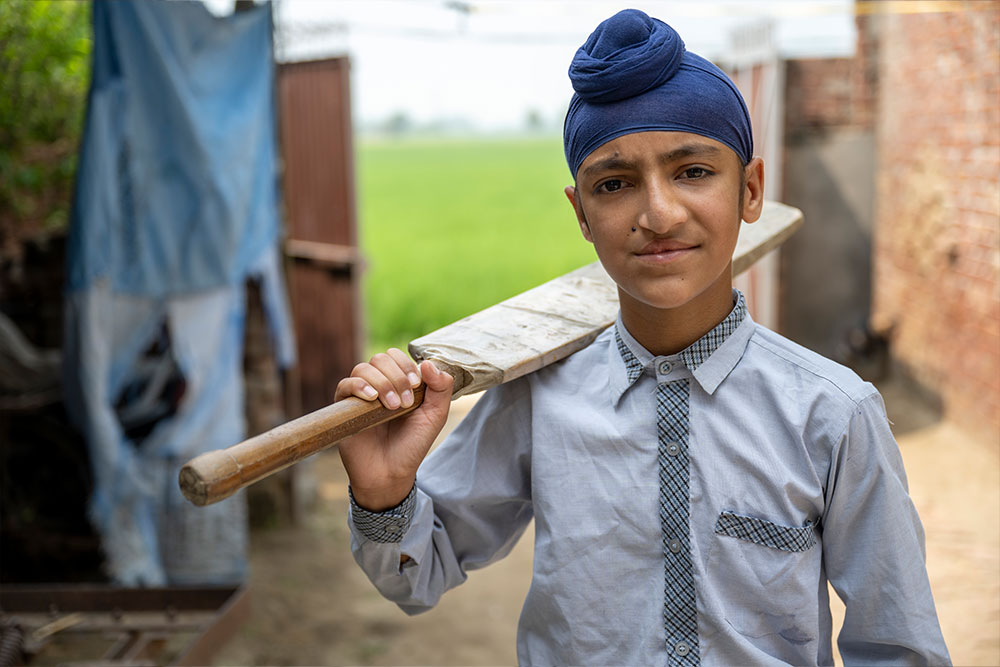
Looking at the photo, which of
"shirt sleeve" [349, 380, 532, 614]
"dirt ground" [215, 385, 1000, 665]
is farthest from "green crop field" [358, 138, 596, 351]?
"shirt sleeve" [349, 380, 532, 614]

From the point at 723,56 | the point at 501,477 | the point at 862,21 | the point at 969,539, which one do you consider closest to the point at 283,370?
the point at 969,539

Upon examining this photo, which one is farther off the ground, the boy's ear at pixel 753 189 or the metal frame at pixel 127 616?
the boy's ear at pixel 753 189

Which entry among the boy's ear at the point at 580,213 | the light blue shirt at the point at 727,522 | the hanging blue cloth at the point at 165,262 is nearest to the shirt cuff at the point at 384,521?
the light blue shirt at the point at 727,522

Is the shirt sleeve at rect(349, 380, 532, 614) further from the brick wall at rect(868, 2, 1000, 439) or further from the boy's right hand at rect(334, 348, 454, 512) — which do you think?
the brick wall at rect(868, 2, 1000, 439)

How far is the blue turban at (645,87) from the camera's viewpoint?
47.3 inches

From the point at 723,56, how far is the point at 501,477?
6742mm

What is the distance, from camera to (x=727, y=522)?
1.26 m

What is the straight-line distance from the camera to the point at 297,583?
437 centimetres

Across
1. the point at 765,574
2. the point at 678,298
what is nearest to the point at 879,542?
the point at 765,574

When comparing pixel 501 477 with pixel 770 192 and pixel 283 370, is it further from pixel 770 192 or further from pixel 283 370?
pixel 770 192

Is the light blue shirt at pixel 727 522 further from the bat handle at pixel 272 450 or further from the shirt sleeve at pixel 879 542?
the bat handle at pixel 272 450

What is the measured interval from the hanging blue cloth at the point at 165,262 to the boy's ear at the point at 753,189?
280cm

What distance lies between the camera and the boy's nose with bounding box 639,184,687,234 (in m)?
1.20

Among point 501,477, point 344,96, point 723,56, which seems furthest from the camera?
point 723,56
